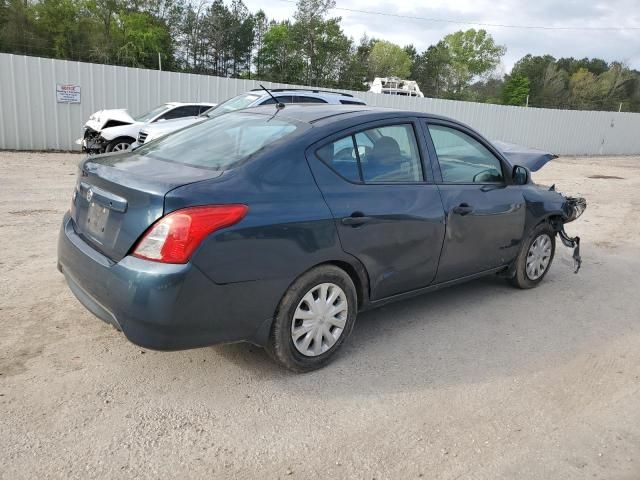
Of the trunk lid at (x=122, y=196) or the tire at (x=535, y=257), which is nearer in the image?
the trunk lid at (x=122, y=196)

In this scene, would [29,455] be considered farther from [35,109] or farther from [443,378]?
[35,109]

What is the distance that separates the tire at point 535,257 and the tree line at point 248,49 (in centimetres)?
3571

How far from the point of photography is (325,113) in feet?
12.2

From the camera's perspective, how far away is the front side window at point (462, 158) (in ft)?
13.4

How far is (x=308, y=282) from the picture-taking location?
3.15 metres

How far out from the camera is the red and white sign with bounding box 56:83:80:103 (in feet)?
47.3

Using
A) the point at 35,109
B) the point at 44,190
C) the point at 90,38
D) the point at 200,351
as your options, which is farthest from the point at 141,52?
the point at 200,351

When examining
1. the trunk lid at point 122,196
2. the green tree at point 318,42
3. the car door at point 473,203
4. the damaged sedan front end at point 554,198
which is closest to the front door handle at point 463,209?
the car door at point 473,203

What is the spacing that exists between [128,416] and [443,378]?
194 cm

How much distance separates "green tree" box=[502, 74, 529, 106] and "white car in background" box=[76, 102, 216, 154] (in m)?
67.1

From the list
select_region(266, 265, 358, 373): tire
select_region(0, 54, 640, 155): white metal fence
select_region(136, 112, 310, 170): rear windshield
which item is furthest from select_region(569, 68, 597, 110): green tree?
select_region(266, 265, 358, 373): tire

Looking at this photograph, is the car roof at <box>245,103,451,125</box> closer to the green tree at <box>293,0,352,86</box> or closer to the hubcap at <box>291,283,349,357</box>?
the hubcap at <box>291,283,349,357</box>

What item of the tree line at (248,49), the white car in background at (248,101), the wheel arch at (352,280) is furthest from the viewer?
the tree line at (248,49)

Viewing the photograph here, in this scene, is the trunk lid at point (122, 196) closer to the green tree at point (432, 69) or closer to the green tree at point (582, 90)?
the green tree at point (582, 90)
